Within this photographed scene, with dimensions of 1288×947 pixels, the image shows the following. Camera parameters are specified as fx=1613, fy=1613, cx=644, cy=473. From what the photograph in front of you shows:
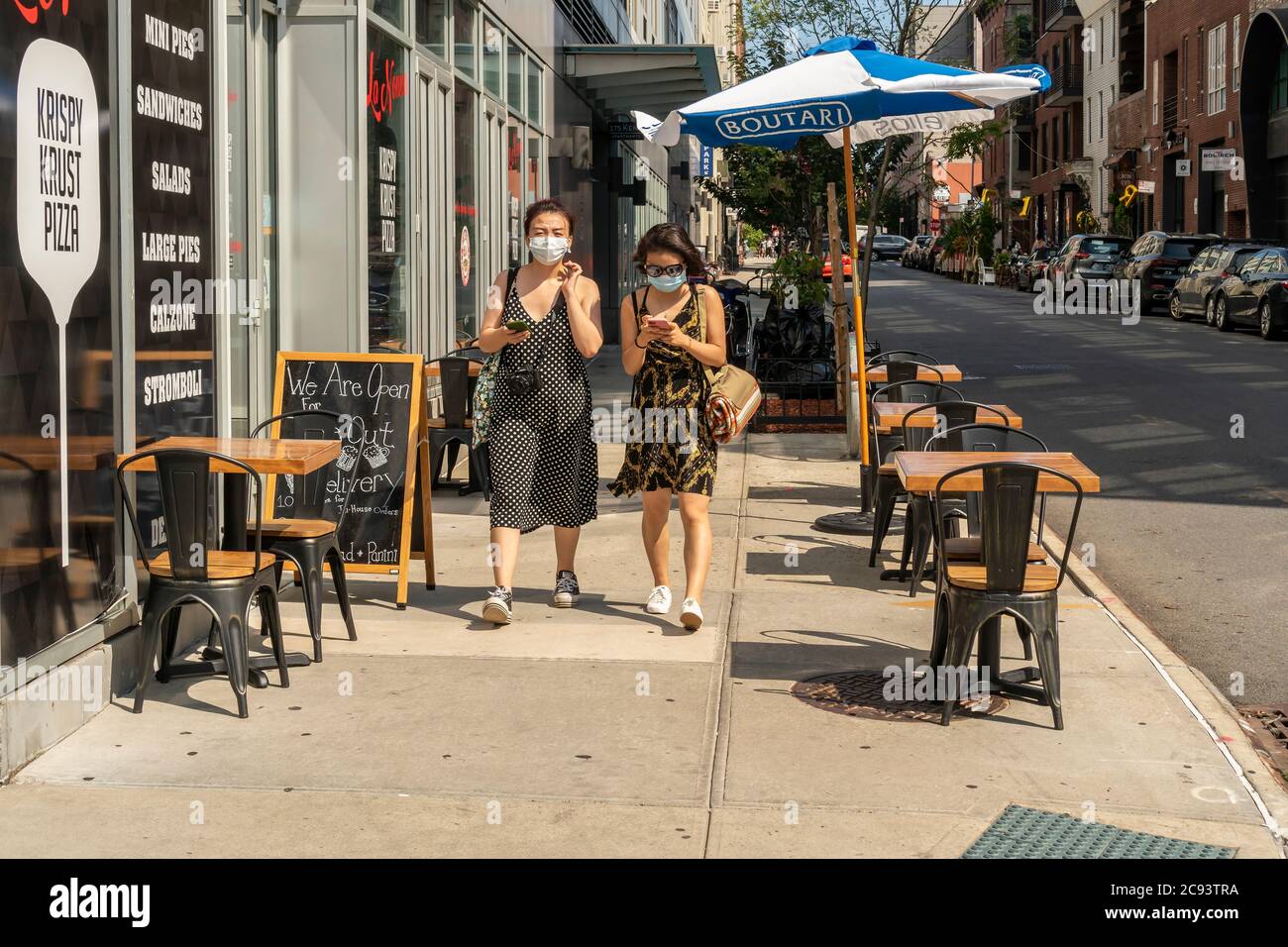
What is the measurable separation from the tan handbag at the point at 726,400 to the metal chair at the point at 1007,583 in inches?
54.4

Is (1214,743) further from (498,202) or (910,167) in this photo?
(910,167)

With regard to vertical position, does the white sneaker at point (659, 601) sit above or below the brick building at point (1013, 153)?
below

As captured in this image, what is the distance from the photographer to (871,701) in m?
6.18

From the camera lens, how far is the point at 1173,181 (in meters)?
50.2

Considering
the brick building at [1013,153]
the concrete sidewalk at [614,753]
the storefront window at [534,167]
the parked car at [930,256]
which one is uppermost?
the brick building at [1013,153]

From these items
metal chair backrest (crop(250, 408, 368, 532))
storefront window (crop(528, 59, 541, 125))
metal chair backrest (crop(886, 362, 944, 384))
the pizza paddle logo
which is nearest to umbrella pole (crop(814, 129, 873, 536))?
metal chair backrest (crop(886, 362, 944, 384))

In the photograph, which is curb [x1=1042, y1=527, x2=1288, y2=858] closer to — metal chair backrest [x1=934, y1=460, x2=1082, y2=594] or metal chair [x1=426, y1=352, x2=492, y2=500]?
metal chair backrest [x1=934, y1=460, x2=1082, y2=594]

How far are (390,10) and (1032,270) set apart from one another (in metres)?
38.5

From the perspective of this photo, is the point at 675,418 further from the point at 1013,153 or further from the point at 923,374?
the point at 1013,153

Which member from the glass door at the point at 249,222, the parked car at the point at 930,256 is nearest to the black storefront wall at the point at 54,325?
the glass door at the point at 249,222

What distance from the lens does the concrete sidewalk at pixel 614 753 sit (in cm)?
469

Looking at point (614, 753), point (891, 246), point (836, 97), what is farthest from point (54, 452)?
point (891, 246)

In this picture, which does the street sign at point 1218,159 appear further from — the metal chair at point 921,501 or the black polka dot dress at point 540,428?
the black polka dot dress at point 540,428

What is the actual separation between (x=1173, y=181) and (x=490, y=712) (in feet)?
159
